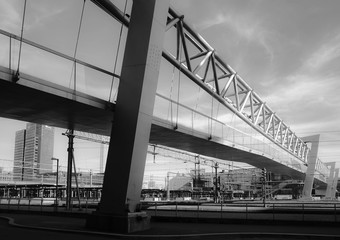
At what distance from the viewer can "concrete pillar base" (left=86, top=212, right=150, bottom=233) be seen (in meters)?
14.5

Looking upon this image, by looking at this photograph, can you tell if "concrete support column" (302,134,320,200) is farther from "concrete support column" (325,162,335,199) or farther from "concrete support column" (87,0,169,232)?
"concrete support column" (87,0,169,232)

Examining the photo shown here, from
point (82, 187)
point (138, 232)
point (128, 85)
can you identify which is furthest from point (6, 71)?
point (82, 187)

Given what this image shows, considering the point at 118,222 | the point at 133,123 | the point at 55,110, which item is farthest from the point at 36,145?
the point at 118,222

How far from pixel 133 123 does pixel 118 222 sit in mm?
3821

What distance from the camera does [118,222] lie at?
Result: 47.9ft

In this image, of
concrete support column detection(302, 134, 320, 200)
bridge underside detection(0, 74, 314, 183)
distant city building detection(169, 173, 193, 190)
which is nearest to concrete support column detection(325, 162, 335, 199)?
concrete support column detection(302, 134, 320, 200)

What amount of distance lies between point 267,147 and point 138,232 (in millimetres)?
37339

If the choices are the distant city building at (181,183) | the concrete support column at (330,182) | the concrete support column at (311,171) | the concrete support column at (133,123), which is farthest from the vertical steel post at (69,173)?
the distant city building at (181,183)

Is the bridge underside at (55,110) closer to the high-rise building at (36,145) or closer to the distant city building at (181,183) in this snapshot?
the high-rise building at (36,145)

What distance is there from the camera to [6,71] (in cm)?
1302

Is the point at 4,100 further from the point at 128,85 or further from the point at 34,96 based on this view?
the point at 128,85

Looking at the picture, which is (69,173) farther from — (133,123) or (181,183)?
(181,183)

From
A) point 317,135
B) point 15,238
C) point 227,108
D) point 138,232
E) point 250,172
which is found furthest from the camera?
point 250,172

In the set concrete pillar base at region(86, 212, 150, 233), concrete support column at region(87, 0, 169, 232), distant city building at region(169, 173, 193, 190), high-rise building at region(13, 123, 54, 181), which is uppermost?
concrete support column at region(87, 0, 169, 232)
